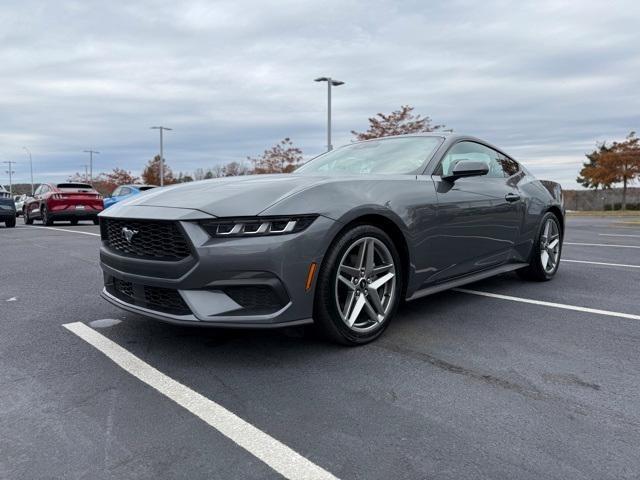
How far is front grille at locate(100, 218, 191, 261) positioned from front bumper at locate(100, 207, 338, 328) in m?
0.05

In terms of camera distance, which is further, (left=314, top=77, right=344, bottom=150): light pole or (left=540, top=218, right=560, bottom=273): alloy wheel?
(left=314, top=77, right=344, bottom=150): light pole

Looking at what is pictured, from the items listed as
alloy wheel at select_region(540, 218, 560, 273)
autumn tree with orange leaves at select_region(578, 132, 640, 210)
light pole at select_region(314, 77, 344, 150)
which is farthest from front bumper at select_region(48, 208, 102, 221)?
autumn tree with orange leaves at select_region(578, 132, 640, 210)

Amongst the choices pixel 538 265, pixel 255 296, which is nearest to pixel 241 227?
pixel 255 296

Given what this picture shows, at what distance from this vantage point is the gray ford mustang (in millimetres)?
2812

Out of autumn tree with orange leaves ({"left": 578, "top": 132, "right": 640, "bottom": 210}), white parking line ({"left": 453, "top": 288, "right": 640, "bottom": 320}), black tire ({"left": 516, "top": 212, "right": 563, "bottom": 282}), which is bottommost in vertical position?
white parking line ({"left": 453, "top": 288, "right": 640, "bottom": 320})

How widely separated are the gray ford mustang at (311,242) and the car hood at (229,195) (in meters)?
0.01

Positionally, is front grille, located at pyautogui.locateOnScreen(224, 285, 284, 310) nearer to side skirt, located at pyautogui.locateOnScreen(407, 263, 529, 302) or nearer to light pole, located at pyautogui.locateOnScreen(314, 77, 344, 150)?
side skirt, located at pyautogui.locateOnScreen(407, 263, 529, 302)

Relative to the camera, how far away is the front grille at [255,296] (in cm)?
282

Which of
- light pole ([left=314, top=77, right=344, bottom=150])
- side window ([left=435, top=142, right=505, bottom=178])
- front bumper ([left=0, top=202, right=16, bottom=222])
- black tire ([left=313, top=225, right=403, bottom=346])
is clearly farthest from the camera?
light pole ([left=314, top=77, right=344, bottom=150])

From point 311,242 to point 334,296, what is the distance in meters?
0.38

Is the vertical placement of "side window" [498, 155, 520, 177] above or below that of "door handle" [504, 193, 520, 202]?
above

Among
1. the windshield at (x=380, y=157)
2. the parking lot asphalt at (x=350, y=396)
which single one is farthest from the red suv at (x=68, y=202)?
the windshield at (x=380, y=157)

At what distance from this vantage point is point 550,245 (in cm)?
559

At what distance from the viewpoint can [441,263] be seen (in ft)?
12.7
